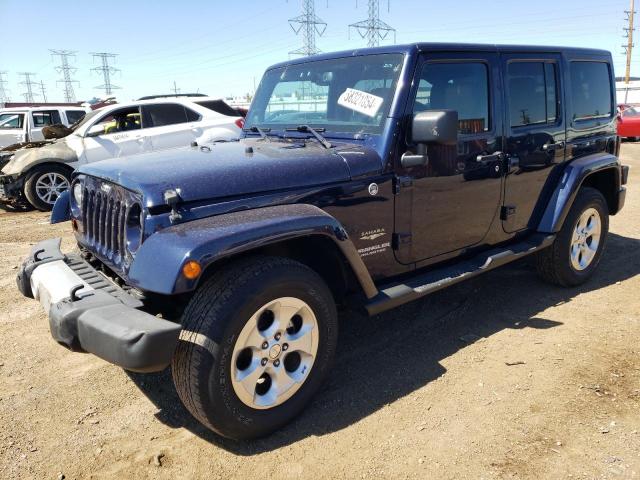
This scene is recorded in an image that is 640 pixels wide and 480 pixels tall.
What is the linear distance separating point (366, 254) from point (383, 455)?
1148mm

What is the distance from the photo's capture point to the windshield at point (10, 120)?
1336 cm

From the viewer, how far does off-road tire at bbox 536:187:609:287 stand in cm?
448

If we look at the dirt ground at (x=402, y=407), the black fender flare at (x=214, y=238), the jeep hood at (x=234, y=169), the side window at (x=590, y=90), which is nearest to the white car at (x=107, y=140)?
the dirt ground at (x=402, y=407)

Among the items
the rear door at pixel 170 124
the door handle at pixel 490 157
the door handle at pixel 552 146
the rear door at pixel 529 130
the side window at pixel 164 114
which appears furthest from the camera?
the side window at pixel 164 114

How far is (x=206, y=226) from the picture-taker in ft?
8.00

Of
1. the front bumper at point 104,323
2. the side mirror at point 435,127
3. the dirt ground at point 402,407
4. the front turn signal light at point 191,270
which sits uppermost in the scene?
the side mirror at point 435,127

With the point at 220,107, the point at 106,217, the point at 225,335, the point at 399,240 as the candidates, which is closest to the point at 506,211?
the point at 399,240

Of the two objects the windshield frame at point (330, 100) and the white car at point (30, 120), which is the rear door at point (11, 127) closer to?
the white car at point (30, 120)

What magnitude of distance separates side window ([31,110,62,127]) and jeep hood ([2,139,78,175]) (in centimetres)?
466

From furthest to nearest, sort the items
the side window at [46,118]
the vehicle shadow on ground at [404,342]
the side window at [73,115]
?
the side window at [73,115] < the side window at [46,118] < the vehicle shadow on ground at [404,342]

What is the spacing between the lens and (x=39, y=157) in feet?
28.1

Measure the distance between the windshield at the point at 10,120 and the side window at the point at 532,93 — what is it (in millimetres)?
13162

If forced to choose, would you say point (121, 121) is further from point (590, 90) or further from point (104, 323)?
point (104, 323)

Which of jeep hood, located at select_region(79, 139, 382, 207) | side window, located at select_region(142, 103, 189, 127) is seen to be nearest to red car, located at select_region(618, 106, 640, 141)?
side window, located at select_region(142, 103, 189, 127)
